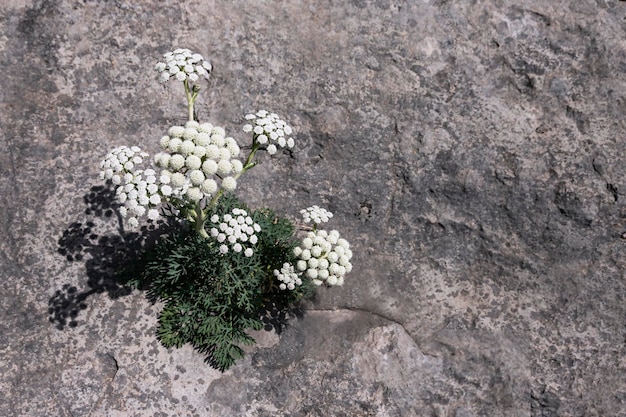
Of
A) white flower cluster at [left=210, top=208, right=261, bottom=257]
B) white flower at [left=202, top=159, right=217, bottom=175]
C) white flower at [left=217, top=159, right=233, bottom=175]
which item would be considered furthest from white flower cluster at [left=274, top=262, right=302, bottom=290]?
white flower at [left=202, top=159, right=217, bottom=175]

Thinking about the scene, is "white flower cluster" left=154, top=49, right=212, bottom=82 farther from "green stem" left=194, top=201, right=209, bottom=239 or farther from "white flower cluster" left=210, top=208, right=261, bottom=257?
"white flower cluster" left=210, top=208, right=261, bottom=257

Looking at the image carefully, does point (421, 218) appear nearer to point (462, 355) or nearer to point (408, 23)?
point (462, 355)

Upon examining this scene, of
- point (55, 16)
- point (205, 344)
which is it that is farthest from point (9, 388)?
point (55, 16)

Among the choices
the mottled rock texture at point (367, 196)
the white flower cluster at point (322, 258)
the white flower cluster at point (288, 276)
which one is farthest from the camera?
the mottled rock texture at point (367, 196)

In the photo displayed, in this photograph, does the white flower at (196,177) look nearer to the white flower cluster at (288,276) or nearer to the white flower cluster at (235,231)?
the white flower cluster at (235,231)

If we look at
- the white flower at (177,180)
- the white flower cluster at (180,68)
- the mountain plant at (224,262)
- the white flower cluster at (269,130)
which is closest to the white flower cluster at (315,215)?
the mountain plant at (224,262)

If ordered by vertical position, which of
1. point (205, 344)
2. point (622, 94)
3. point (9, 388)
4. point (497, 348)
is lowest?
point (9, 388)
